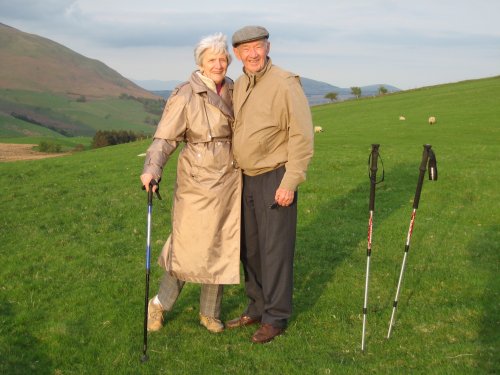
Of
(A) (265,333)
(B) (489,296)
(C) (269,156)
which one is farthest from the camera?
(B) (489,296)

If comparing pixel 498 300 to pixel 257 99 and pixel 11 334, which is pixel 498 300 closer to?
pixel 257 99

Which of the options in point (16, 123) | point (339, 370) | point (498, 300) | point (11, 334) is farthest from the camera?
point (16, 123)

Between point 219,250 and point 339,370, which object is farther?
point 219,250

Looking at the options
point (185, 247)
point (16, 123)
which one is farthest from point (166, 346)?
point (16, 123)

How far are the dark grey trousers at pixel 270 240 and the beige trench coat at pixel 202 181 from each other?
195 millimetres

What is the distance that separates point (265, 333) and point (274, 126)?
7.86 feet

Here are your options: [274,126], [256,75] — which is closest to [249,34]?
[256,75]

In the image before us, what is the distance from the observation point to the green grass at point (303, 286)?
6.18m

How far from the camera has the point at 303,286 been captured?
879 centimetres

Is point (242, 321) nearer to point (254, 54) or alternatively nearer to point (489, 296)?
point (254, 54)

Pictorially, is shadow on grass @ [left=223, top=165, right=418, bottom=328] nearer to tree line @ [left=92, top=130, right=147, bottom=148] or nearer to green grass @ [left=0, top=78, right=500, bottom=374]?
green grass @ [left=0, top=78, right=500, bottom=374]

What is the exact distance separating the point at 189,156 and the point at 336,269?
417 cm

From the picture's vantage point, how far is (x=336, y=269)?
9.54 meters

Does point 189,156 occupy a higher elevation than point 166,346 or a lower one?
higher
